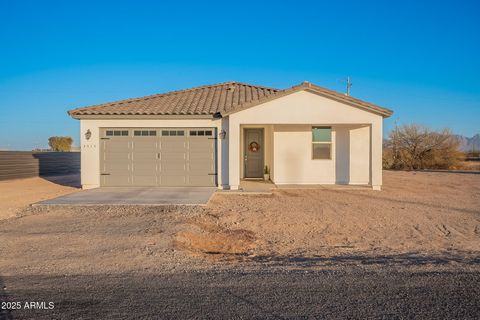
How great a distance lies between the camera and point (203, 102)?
15258mm

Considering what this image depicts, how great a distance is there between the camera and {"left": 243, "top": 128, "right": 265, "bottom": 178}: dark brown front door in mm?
16109

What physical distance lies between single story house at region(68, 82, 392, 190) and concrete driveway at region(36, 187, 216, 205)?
0.86m

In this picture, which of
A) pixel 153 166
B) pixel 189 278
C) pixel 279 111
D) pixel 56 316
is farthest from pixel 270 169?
pixel 56 316

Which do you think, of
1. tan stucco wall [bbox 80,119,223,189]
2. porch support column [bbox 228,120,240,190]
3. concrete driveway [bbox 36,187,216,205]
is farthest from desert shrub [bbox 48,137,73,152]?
porch support column [bbox 228,120,240,190]

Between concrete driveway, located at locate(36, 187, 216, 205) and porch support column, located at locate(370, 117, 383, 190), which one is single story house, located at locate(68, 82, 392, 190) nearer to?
porch support column, located at locate(370, 117, 383, 190)

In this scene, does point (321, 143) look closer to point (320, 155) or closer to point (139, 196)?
point (320, 155)

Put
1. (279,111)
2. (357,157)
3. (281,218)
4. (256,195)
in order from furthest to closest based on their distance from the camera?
(357,157), (279,111), (256,195), (281,218)

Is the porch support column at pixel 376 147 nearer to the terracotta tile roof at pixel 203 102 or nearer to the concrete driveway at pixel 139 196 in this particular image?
the terracotta tile roof at pixel 203 102

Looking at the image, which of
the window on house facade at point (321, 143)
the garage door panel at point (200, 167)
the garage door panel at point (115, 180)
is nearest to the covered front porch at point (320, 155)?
the window on house facade at point (321, 143)

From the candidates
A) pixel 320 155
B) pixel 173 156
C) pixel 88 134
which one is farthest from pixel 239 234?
pixel 88 134

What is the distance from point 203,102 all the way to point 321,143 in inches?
229

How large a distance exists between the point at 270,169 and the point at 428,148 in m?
17.8

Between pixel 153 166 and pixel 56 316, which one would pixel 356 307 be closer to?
pixel 56 316

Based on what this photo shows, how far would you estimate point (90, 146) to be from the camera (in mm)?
13812
